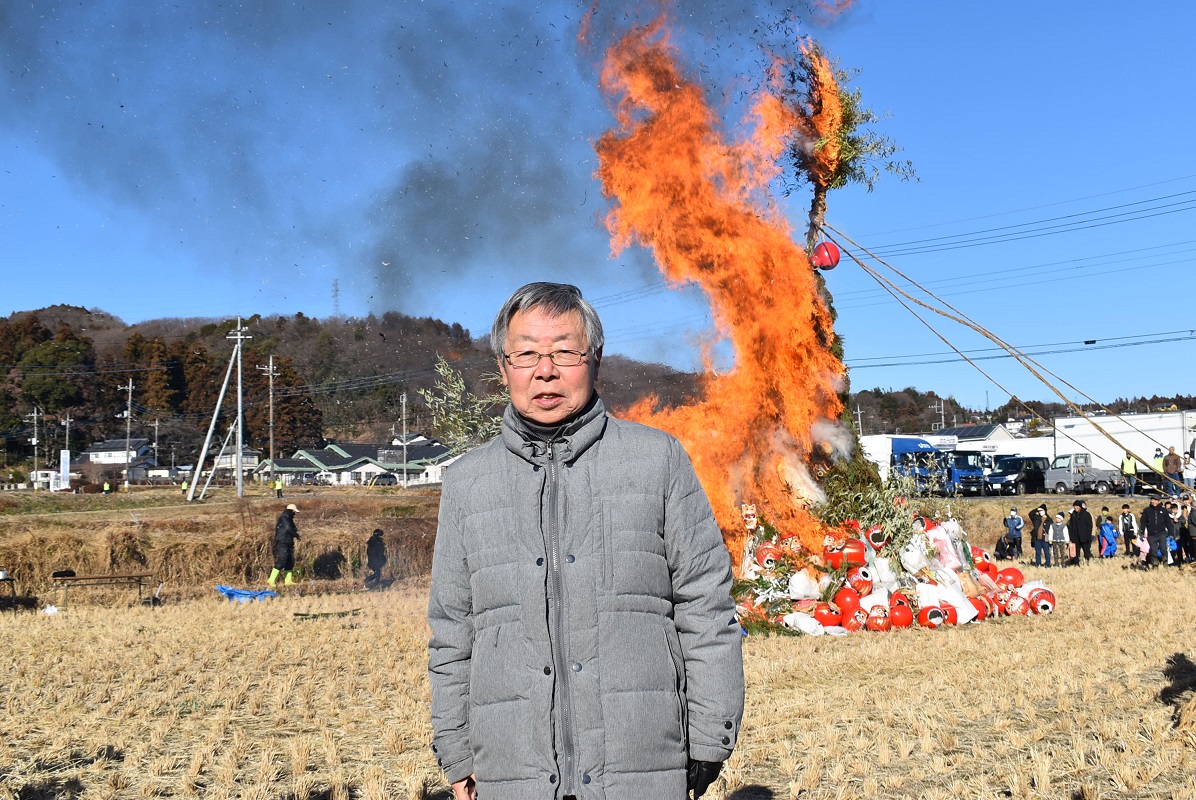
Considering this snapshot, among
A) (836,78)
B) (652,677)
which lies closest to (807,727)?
(652,677)

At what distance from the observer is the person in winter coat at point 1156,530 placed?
22594 mm

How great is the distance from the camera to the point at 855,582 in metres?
13.9

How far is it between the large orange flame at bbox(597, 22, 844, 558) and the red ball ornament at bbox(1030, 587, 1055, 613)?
3.63 m

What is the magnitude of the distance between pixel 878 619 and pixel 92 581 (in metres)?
15.9

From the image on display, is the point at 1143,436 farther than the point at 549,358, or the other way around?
the point at 1143,436

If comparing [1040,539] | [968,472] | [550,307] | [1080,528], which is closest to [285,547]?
[1040,539]

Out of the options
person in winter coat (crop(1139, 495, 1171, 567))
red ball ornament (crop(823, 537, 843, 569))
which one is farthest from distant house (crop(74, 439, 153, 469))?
red ball ornament (crop(823, 537, 843, 569))

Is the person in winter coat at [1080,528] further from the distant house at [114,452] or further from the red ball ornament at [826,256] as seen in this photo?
the distant house at [114,452]

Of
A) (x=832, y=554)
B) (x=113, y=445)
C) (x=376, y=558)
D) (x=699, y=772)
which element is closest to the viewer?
(x=699, y=772)

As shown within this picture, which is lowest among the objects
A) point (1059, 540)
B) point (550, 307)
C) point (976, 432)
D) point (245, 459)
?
point (1059, 540)

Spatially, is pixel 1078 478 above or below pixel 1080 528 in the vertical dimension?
above

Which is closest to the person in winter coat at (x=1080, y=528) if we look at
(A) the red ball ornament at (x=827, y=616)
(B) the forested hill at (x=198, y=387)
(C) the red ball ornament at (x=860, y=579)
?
(C) the red ball ornament at (x=860, y=579)

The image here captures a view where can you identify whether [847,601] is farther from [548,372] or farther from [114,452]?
[114,452]

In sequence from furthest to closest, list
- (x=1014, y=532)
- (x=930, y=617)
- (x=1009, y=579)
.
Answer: (x=1014, y=532) → (x=1009, y=579) → (x=930, y=617)
